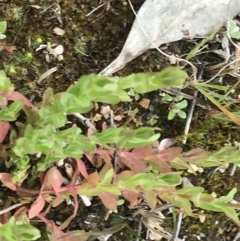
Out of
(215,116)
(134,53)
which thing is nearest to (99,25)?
(134,53)

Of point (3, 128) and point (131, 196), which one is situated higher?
point (3, 128)

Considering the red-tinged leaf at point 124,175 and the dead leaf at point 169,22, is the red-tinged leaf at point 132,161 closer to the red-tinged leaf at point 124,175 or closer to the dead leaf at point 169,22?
the red-tinged leaf at point 124,175

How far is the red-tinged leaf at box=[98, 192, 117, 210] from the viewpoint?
46.8 inches

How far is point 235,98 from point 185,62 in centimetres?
18

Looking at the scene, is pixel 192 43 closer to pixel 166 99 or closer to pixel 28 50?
pixel 166 99

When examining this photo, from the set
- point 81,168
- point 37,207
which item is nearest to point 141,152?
point 81,168

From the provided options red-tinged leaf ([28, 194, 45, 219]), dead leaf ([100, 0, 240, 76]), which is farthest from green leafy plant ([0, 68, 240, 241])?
dead leaf ([100, 0, 240, 76])

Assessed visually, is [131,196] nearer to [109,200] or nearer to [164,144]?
[109,200]

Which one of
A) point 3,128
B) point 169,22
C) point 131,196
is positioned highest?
point 169,22

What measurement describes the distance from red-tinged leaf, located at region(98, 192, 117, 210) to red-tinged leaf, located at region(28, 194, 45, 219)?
0.42 ft

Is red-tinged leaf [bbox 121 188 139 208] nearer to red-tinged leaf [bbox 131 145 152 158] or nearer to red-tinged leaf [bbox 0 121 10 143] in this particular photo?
red-tinged leaf [bbox 131 145 152 158]

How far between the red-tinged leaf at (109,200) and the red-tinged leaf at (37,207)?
13 centimetres

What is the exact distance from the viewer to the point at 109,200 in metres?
1.19

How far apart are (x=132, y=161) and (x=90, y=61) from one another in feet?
0.91
